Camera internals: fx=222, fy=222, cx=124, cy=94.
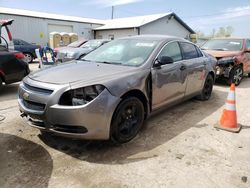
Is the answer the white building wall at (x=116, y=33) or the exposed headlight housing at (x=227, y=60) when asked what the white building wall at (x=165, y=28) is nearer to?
the white building wall at (x=116, y=33)

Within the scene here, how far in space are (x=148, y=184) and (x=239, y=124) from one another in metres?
2.53

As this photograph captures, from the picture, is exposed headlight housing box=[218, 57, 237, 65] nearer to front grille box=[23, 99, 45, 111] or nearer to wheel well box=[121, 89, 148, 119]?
wheel well box=[121, 89, 148, 119]

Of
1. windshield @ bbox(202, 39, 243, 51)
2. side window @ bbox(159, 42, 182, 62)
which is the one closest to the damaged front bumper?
side window @ bbox(159, 42, 182, 62)

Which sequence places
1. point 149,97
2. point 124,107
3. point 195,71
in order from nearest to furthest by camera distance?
point 124,107 < point 149,97 < point 195,71

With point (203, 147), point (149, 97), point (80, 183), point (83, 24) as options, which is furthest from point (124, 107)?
point (83, 24)

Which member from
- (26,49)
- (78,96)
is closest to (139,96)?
(78,96)

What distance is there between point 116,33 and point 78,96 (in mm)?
24848

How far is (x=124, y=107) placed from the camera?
10.1 ft

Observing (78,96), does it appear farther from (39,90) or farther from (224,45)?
(224,45)

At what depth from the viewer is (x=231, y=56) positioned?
23.7 ft

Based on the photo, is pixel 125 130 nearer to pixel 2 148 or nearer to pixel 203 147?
pixel 203 147

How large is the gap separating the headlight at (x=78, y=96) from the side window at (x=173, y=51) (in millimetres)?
1577

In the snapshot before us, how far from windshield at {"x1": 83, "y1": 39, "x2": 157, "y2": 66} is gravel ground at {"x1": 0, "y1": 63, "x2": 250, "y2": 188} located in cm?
122

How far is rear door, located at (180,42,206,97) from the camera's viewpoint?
453 centimetres
